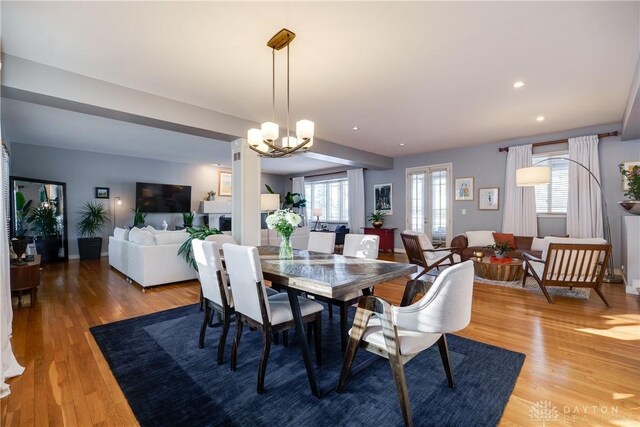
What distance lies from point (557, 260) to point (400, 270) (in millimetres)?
2730

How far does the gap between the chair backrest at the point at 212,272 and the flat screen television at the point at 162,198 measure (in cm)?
663

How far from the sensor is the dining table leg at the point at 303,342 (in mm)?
1860

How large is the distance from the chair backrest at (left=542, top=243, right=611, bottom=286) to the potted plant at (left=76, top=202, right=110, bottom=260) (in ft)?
29.4

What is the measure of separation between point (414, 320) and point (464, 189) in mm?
5964

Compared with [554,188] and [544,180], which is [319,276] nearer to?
[544,180]

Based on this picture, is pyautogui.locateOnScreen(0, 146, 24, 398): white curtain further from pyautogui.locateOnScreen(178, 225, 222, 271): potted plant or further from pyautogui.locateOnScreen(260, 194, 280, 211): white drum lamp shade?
pyautogui.locateOnScreen(260, 194, 280, 211): white drum lamp shade

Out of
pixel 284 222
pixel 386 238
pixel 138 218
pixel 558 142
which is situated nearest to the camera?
pixel 284 222

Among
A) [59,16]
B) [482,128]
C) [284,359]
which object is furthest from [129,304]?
[482,128]

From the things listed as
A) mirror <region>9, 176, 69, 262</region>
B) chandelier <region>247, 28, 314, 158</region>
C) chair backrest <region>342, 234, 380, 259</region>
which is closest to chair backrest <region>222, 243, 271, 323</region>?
chandelier <region>247, 28, 314, 158</region>

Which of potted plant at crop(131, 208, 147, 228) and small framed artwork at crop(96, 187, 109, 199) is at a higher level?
small framed artwork at crop(96, 187, 109, 199)

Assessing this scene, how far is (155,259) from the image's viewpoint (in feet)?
14.3

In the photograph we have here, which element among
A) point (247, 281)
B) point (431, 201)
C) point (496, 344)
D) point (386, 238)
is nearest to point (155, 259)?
point (247, 281)

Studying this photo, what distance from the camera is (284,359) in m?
2.33

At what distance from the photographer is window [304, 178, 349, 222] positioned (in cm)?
966
